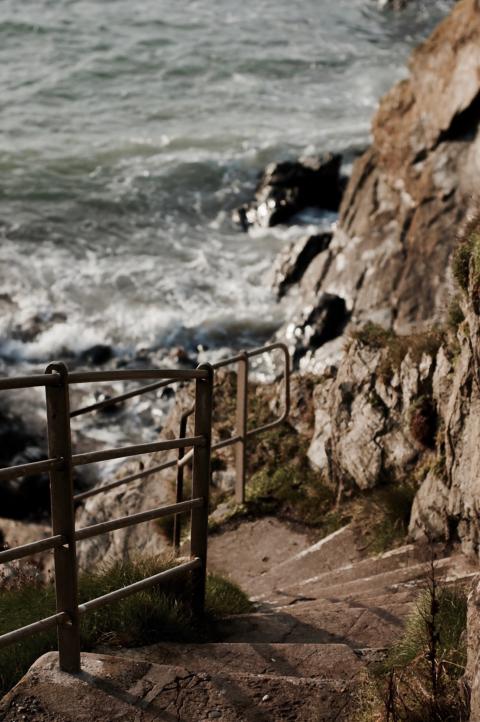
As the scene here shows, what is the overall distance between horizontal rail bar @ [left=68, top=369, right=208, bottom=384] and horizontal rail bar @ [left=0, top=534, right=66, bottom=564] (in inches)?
24.6

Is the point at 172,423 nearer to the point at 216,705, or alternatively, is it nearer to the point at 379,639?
the point at 379,639

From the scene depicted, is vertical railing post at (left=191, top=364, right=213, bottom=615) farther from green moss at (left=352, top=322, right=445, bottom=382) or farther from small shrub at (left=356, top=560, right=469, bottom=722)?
green moss at (left=352, top=322, right=445, bottom=382)

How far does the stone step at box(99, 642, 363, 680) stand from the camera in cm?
423

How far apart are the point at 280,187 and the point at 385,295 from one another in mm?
7408

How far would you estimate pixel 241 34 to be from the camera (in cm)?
3117

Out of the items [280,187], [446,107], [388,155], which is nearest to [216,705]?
[446,107]

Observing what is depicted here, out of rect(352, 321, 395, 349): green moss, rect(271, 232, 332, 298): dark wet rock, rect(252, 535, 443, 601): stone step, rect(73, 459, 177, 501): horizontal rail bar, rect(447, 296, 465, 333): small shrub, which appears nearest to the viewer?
rect(73, 459, 177, 501): horizontal rail bar

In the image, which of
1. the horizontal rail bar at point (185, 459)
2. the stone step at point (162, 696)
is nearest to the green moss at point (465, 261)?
the horizontal rail bar at point (185, 459)

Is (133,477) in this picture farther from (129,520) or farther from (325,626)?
(129,520)

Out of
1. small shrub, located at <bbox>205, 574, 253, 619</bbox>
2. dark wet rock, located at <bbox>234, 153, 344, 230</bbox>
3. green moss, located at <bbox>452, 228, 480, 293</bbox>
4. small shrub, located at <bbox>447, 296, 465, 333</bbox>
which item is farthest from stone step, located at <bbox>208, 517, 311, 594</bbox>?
dark wet rock, located at <bbox>234, 153, 344, 230</bbox>

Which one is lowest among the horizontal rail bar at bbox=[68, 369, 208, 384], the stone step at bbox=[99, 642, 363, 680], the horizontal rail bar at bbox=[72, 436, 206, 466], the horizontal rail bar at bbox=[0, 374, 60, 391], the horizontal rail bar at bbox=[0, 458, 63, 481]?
the stone step at bbox=[99, 642, 363, 680]

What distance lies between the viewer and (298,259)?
1616 cm

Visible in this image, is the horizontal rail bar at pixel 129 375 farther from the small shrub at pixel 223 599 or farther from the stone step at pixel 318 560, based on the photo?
the stone step at pixel 318 560

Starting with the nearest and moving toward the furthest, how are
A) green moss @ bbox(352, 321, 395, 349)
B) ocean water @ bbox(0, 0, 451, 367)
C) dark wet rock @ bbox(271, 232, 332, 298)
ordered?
green moss @ bbox(352, 321, 395, 349)
dark wet rock @ bbox(271, 232, 332, 298)
ocean water @ bbox(0, 0, 451, 367)
